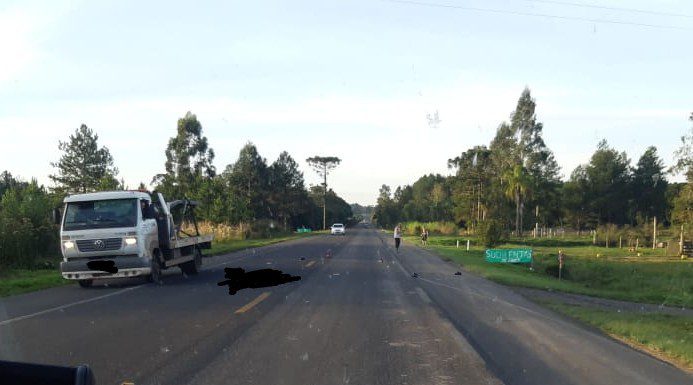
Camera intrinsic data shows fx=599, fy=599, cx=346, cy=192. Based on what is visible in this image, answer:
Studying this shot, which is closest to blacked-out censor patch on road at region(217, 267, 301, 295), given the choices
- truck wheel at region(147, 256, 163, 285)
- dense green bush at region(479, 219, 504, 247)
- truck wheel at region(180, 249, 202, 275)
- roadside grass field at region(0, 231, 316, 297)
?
truck wheel at region(180, 249, 202, 275)

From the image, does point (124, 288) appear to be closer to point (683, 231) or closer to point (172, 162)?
point (683, 231)

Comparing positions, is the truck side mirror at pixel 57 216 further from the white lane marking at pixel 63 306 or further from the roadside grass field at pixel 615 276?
the roadside grass field at pixel 615 276

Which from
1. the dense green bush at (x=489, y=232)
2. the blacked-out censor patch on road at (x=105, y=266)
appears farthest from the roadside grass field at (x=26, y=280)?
the dense green bush at (x=489, y=232)

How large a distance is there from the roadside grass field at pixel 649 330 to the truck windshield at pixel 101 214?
35.7 feet

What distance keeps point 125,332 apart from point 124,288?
22.3 ft

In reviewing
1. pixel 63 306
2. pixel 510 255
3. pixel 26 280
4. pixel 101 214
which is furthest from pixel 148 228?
pixel 510 255

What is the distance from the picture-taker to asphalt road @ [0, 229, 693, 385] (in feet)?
22.7

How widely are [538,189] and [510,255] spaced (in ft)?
193

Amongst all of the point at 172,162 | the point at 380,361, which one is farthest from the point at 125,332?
the point at 172,162

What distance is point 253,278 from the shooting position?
18.7 meters

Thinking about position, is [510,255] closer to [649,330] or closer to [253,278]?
[253,278]

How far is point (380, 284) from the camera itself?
1744cm

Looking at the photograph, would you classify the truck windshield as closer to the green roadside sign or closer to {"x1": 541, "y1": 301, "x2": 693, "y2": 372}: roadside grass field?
{"x1": 541, "y1": 301, "x2": 693, "y2": 372}: roadside grass field

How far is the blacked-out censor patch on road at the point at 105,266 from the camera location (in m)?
15.3
